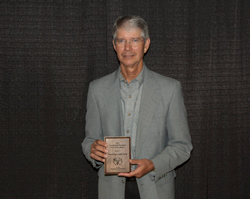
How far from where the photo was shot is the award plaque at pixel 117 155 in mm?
1535

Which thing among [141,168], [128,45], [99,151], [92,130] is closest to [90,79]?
[92,130]

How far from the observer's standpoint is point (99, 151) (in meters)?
1.62

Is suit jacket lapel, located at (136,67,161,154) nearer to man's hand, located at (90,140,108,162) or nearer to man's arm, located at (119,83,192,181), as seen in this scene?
man's arm, located at (119,83,192,181)

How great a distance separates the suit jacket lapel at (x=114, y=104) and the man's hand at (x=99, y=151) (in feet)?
0.53

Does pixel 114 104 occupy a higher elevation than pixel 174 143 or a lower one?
higher

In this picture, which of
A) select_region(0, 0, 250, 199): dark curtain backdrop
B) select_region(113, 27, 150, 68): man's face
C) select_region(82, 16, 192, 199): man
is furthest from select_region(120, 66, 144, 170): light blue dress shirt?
select_region(0, 0, 250, 199): dark curtain backdrop

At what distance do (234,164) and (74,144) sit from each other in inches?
55.9

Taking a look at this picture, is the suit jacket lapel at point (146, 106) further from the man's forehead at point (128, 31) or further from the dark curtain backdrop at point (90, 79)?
the dark curtain backdrop at point (90, 79)

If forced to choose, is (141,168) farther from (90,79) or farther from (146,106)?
(90,79)

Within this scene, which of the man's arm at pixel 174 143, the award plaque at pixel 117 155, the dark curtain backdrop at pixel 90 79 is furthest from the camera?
the dark curtain backdrop at pixel 90 79

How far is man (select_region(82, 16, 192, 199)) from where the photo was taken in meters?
1.68

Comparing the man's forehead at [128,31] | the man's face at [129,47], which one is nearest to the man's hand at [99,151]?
the man's face at [129,47]

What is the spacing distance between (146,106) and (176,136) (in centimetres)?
26

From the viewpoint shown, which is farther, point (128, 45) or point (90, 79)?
point (90, 79)
